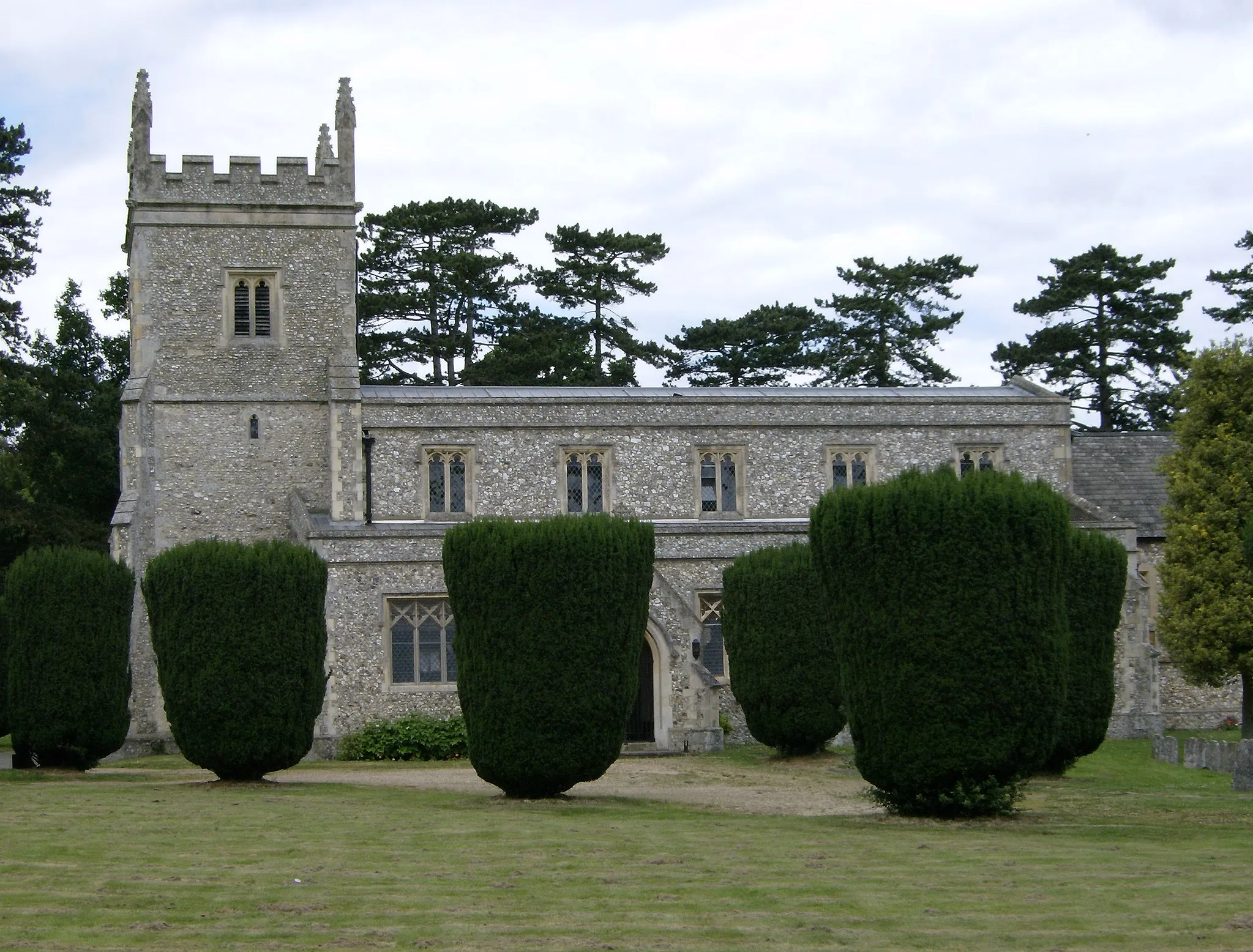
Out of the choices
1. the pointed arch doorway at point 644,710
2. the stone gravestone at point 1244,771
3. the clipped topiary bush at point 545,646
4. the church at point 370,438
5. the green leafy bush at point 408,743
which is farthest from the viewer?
the church at point 370,438

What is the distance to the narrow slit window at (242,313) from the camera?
32781 millimetres

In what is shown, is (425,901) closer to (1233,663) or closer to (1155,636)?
(1233,663)

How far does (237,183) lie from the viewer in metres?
33.0

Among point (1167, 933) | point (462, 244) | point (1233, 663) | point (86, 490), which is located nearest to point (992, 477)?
point (1167, 933)

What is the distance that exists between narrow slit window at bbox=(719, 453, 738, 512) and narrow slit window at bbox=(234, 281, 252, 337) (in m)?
10.1

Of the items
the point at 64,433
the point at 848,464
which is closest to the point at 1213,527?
the point at 848,464

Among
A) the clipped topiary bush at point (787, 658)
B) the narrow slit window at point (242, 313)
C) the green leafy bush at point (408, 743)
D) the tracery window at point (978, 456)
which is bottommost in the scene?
the green leafy bush at point (408, 743)

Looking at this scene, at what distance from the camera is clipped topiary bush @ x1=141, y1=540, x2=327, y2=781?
20766mm

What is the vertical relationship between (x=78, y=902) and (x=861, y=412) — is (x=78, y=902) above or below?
below

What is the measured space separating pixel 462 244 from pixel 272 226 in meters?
17.0

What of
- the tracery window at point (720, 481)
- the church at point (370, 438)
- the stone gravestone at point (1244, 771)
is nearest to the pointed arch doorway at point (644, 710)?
the church at point (370, 438)

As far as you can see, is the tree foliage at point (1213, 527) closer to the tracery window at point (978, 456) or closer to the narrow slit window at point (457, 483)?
the tracery window at point (978, 456)

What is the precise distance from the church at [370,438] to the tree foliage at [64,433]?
755 cm

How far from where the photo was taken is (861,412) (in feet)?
112
